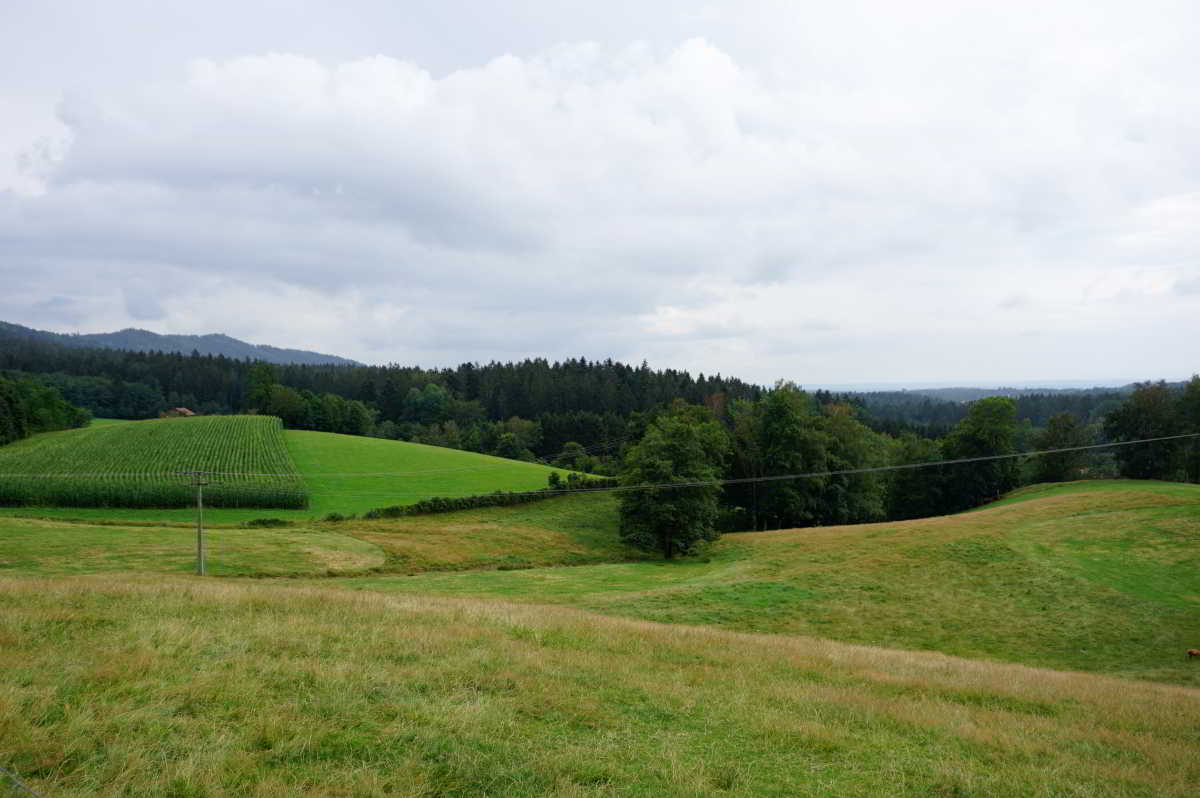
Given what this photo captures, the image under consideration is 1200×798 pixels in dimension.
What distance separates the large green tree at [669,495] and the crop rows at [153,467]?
94.6 ft

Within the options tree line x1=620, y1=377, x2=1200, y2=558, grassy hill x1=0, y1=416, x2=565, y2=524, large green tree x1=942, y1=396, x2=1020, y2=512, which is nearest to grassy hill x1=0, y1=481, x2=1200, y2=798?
tree line x1=620, y1=377, x2=1200, y2=558

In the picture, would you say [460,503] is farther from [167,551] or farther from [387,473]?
[167,551]

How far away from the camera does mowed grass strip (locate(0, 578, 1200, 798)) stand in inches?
245

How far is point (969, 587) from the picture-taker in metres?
29.5

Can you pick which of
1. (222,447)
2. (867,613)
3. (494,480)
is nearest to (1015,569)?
(867,613)

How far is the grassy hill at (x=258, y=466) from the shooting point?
51.8m

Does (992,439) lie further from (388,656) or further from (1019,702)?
(388,656)

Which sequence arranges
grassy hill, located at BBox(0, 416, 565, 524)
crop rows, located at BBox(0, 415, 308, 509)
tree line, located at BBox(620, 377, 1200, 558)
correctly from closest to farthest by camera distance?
crop rows, located at BBox(0, 415, 308, 509) → tree line, located at BBox(620, 377, 1200, 558) → grassy hill, located at BBox(0, 416, 565, 524)

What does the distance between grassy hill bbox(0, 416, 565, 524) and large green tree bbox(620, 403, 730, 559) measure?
19.8 meters

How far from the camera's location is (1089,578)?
28797 mm

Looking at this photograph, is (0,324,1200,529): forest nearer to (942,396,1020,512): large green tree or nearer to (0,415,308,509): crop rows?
(942,396,1020,512): large green tree

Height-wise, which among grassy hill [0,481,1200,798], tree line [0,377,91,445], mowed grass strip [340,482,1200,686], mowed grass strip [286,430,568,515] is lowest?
mowed grass strip [340,482,1200,686]

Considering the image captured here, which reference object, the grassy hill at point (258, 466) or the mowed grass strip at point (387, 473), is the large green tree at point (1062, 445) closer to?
the mowed grass strip at point (387, 473)

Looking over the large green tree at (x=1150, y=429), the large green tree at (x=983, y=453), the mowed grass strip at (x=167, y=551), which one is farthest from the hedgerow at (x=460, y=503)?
the large green tree at (x=1150, y=429)
